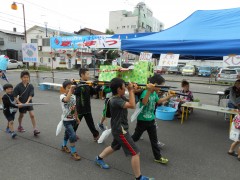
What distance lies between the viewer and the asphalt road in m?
2.87

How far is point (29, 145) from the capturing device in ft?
12.3

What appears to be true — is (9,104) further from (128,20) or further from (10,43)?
(128,20)

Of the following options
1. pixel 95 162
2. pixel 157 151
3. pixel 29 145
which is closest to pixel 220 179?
pixel 157 151

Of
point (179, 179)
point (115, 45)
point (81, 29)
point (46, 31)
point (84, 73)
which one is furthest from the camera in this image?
point (81, 29)

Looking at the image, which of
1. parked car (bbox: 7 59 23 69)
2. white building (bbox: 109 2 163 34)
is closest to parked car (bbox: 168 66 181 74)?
parked car (bbox: 7 59 23 69)

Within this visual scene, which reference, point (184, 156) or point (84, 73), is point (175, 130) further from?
point (84, 73)

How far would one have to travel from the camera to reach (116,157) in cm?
338

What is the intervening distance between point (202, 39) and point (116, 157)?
303cm

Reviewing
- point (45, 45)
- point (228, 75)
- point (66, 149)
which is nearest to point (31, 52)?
point (66, 149)

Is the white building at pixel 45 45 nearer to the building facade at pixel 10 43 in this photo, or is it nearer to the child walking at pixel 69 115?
the building facade at pixel 10 43

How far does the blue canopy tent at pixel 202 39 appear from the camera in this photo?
3.82m

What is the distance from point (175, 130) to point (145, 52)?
2.16m

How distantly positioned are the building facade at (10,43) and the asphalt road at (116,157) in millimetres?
34485

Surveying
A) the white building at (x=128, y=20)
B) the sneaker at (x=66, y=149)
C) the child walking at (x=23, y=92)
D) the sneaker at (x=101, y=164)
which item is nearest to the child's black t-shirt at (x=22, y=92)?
the child walking at (x=23, y=92)
